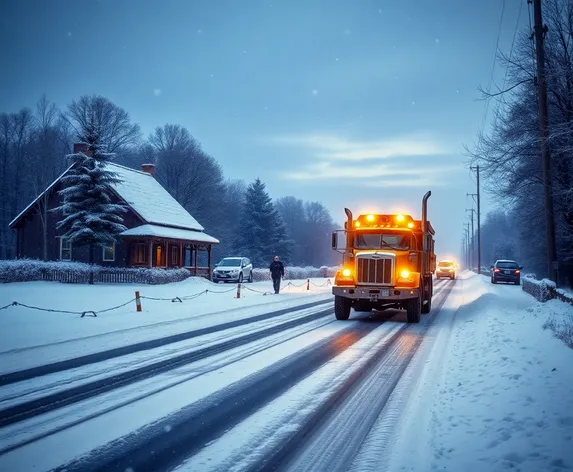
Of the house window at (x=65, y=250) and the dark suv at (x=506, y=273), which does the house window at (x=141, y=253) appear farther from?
the dark suv at (x=506, y=273)

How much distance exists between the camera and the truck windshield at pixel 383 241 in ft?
48.3

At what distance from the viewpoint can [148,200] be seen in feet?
125

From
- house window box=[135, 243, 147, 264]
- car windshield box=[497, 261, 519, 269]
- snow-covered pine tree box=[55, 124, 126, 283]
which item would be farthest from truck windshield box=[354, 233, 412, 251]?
car windshield box=[497, 261, 519, 269]

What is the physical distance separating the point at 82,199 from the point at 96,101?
3335cm

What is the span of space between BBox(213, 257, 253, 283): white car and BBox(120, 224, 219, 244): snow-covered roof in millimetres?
3206

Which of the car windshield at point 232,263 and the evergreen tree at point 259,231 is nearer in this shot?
the car windshield at point 232,263

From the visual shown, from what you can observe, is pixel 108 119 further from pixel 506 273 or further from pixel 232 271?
pixel 506 273

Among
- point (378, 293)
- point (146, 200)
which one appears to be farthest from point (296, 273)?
point (378, 293)

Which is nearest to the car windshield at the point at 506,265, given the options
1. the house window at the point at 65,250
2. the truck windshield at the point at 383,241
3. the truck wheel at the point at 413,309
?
the truck windshield at the point at 383,241

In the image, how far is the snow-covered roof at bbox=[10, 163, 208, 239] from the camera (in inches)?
1387

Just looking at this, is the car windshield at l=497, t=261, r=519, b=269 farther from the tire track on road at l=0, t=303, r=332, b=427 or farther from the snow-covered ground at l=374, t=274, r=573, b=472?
the tire track on road at l=0, t=303, r=332, b=427

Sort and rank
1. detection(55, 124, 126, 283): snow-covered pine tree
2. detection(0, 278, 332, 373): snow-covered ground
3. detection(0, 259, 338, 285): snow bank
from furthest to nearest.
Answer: detection(55, 124, 126, 283): snow-covered pine tree
detection(0, 259, 338, 285): snow bank
detection(0, 278, 332, 373): snow-covered ground

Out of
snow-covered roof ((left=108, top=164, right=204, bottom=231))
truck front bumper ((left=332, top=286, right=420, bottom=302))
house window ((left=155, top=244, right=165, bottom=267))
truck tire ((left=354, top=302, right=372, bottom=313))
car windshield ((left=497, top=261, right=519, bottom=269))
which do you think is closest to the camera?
Result: truck front bumper ((left=332, top=286, right=420, bottom=302))

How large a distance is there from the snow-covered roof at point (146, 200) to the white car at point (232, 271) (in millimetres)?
5211
